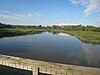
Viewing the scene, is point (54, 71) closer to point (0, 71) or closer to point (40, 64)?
point (40, 64)

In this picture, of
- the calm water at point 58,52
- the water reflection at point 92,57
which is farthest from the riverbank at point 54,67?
the water reflection at point 92,57

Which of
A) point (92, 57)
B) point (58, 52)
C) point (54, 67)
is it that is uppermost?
point (54, 67)

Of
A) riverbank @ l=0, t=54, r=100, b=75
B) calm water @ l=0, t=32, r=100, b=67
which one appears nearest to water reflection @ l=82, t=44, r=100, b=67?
calm water @ l=0, t=32, r=100, b=67

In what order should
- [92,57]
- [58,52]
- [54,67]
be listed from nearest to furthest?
[54,67], [92,57], [58,52]

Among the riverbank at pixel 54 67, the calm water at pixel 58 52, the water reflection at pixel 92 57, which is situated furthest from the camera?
the calm water at pixel 58 52

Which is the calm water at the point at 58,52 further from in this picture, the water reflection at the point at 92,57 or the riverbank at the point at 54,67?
the riverbank at the point at 54,67

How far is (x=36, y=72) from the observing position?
20.1 ft

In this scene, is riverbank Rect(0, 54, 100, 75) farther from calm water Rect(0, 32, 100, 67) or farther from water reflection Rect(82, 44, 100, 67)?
water reflection Rect(82, 44, 100, 67)

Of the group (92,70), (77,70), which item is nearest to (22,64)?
(77,70)

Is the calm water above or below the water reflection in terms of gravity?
above

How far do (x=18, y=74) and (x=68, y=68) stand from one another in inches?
392

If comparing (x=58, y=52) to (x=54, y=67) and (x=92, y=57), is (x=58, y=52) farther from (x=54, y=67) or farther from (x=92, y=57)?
(x=54, y=67)

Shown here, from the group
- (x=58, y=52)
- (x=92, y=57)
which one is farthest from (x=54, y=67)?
(x=58, y=52)

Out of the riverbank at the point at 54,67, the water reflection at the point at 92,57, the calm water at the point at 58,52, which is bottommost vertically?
the water reflection at the point at 92,57
